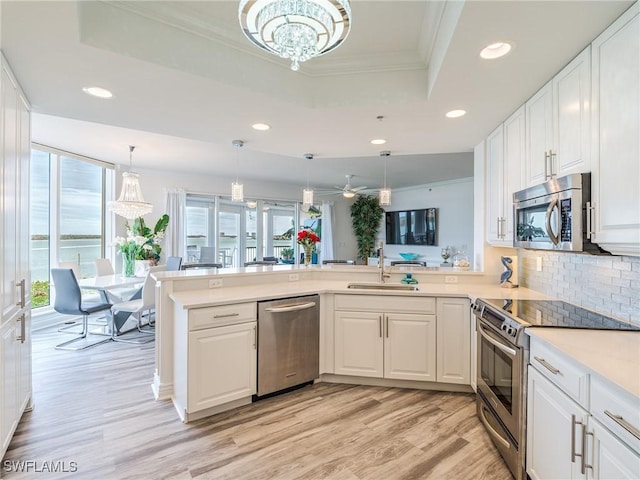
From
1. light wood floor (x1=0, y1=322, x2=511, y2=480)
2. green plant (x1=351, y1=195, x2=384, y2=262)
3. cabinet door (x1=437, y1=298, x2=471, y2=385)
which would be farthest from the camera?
green plant (x1=351, y1=195, x2=384, y2=262)

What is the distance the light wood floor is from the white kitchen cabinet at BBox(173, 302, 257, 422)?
130mm

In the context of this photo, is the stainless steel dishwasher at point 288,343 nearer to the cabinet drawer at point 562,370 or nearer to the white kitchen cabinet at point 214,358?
the white kitchen cabinet at point 214,358

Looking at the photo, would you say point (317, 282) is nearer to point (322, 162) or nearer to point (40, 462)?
point (40, 462)

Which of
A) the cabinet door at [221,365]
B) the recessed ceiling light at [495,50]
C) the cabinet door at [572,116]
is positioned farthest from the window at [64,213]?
the cabinet door at [572,116]

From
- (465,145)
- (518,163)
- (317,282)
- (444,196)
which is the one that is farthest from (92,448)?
(444,196)

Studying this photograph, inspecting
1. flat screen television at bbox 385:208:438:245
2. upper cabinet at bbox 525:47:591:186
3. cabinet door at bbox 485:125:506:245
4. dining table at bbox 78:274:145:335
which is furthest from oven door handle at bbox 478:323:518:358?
flat screen television at bbox 385:208:438:245

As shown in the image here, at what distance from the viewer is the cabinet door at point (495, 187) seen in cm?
280

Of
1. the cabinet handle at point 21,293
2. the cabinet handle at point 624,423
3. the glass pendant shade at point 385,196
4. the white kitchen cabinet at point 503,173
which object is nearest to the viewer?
the cabinet handle at point 624,423

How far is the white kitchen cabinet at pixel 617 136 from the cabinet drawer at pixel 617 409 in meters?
0.61

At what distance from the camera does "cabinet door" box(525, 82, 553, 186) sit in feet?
6.65

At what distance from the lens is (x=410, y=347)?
2.88 m

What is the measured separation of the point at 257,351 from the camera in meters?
2.65

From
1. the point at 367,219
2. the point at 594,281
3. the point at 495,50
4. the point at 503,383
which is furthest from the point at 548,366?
the point at 367,219

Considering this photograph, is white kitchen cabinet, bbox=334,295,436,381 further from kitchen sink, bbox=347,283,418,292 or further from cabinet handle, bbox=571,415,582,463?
cabinet handle, bbox=571,415,582,463
